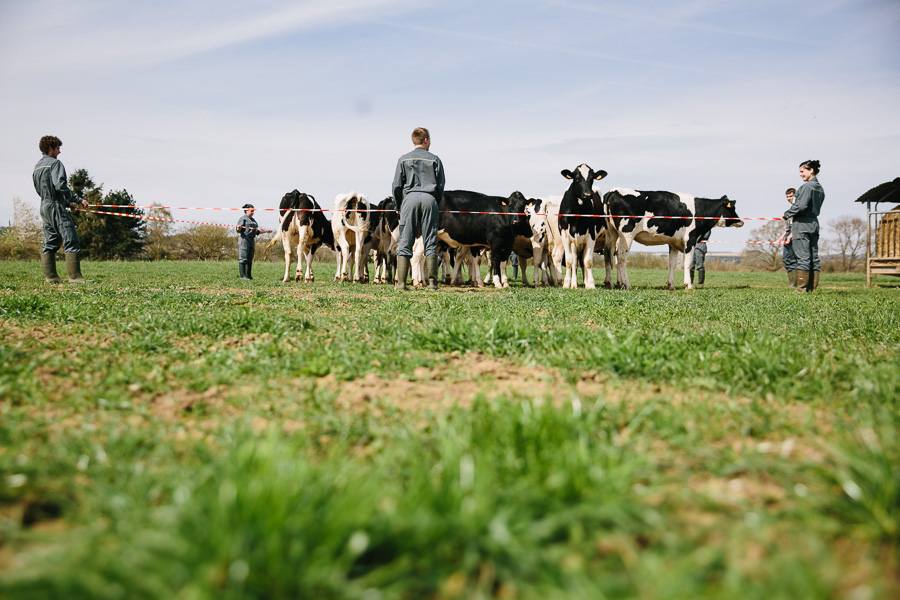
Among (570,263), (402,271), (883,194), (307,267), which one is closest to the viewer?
(402,271)

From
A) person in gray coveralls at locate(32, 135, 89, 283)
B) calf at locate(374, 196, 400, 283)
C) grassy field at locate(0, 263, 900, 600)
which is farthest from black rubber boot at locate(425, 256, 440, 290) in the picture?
grassy field at locate(0, 263, 900, 600)

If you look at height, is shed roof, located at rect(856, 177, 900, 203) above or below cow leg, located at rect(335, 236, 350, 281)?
above

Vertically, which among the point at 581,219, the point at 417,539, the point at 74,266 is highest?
the point at 581,219

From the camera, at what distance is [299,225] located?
1641cm

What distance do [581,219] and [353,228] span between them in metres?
6.59

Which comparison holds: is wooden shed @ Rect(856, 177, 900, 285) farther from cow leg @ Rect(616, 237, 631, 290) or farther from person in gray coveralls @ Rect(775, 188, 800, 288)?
cow leg @ Rect(616, 237, 631, 290)

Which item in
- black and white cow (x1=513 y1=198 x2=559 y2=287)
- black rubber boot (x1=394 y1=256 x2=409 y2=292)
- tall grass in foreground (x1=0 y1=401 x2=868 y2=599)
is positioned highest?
black and white cow (x1=513 y1=198 x2=559 y2=287)

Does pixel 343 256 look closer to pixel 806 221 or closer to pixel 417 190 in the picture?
pixel 417 190

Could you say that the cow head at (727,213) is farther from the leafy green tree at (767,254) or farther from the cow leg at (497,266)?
the leafy green tree at (767,254)

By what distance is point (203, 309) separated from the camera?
252 inches

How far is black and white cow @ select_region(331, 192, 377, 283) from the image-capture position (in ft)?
53.3

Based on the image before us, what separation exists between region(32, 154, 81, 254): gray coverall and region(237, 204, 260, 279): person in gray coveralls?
509cm

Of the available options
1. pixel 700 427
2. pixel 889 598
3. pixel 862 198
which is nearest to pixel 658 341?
pixel 700 427

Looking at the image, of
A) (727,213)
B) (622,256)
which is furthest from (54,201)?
(727,213)
